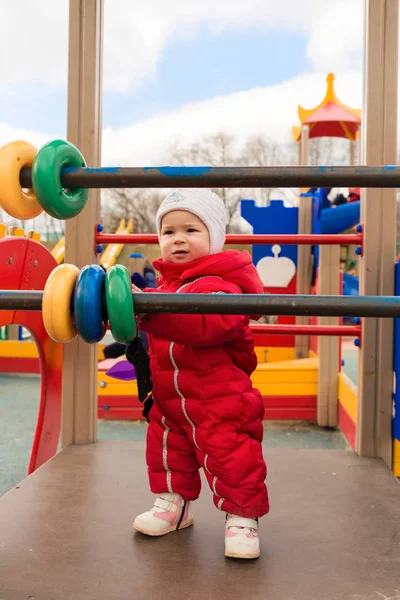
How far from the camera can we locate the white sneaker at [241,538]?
3.62 ft

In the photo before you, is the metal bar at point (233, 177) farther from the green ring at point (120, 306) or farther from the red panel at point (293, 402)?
the red panel at point (293, 402)

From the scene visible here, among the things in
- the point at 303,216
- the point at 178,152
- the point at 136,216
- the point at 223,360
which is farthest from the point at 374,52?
the point at 136,216

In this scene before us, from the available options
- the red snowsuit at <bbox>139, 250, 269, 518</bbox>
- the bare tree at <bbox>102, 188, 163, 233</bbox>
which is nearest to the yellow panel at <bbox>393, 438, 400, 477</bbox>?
the red snowsuit at <bbox>139, 250, 269, 518</bbox>

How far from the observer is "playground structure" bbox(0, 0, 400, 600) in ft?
3.23

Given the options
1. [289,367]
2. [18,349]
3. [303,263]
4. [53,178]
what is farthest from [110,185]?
[18,349]

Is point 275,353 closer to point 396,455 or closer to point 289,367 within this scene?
point 289,367

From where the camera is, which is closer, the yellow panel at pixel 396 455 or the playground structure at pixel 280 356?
the yellow panel at pixel 396 455

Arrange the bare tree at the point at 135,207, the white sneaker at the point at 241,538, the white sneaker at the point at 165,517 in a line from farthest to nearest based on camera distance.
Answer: the bare tree at the point at 135,207 → the white sneaker at the point at 165,517 → the white sneaker at the point at 241,538

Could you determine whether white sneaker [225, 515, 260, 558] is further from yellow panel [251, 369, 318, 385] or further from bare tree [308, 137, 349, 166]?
bare tree [308, 137, 349, 166]

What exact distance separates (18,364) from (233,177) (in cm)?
380

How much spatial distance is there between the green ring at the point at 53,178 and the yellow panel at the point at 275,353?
3.08 meters

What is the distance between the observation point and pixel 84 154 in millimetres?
1913

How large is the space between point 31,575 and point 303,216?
3.26 m

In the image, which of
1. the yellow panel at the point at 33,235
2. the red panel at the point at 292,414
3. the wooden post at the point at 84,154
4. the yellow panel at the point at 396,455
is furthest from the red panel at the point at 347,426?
the yellow panel at the point at 33,235
